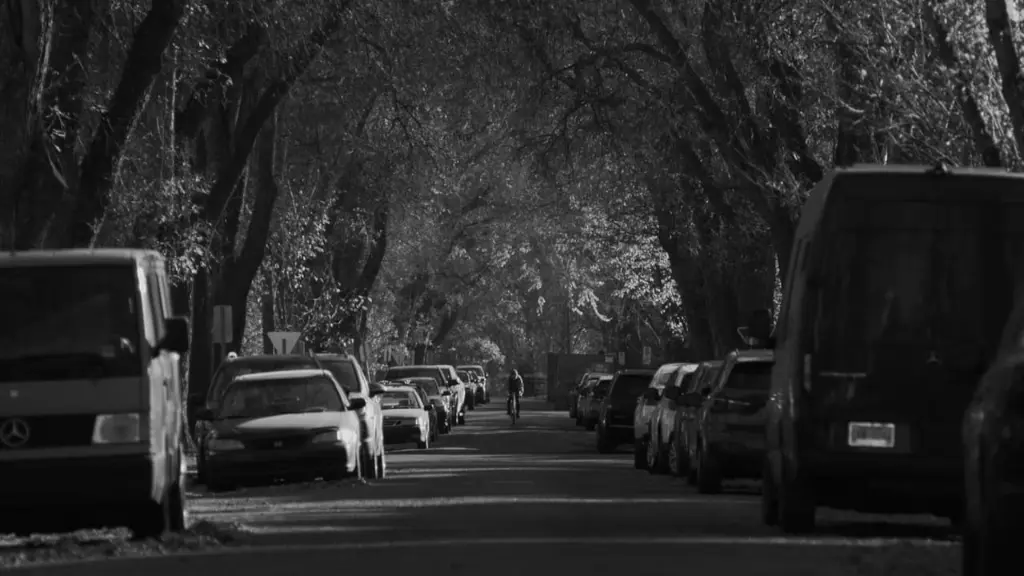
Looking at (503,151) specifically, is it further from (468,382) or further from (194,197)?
(468,382)

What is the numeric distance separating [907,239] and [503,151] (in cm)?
4807

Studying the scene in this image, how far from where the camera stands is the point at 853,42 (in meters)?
30.4

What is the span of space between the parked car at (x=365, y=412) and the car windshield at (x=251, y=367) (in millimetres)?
322

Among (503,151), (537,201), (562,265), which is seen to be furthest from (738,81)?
(562,265)

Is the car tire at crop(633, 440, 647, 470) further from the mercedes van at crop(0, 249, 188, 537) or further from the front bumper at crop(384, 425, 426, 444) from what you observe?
the mercedes van at crop(0, 249, 188, 537)

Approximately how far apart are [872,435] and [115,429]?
556 cm

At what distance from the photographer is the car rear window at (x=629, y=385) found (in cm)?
4575

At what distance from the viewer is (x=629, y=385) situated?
150ft

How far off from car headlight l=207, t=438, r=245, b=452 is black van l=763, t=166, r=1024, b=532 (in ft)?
40.0

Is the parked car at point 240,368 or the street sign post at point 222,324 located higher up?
the street sign post at point 222,324

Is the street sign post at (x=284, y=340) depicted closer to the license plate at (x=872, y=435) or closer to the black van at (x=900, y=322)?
the black van at (x=900, y=322)

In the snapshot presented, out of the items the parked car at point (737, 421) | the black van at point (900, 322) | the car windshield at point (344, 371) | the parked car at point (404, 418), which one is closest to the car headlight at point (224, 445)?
the car windshield at point (344, 371)

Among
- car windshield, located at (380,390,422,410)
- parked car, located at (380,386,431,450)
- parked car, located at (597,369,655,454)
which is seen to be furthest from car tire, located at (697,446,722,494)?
car windshield, located at (380,390,422,410)

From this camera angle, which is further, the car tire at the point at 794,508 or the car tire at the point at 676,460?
the car tire at the point at 676,460
